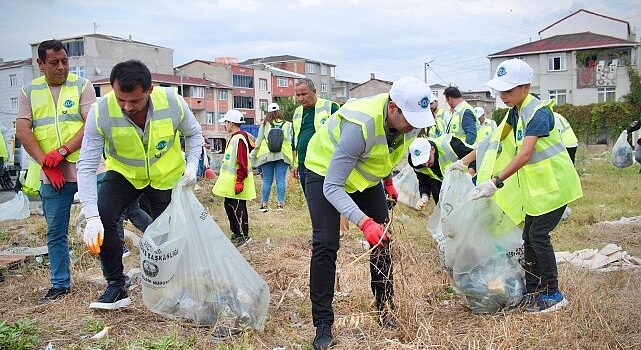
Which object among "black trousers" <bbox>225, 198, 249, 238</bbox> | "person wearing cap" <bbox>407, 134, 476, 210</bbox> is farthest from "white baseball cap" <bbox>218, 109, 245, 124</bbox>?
"person wearing cap" <bbox>407, 134, 476, 210</bbox>

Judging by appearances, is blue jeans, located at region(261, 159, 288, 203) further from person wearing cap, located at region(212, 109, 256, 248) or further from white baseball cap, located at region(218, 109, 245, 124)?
person wearing cap, located at region(212, 109, 256, 248)

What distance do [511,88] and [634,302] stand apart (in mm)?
1264

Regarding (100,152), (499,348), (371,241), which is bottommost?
(499,348)

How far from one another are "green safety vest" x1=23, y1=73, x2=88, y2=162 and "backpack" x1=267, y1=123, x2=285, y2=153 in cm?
372

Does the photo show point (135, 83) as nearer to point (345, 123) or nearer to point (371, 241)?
point (345, 123)

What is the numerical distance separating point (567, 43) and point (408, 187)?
3061cm

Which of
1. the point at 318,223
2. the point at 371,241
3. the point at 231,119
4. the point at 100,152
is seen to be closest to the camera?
the point at 371,241

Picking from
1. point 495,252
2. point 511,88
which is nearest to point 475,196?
point 495,252

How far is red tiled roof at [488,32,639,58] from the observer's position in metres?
31.6

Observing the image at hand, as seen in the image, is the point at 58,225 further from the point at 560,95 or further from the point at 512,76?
the point at 560,95

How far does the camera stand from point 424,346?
2465 mm

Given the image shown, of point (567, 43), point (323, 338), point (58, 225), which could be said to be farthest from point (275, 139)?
point (567, 43)

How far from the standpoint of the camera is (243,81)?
46.5m

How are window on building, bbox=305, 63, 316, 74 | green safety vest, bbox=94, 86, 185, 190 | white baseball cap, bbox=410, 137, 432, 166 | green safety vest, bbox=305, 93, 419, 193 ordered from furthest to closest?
window on building, bbox=305, 63, 316, 74 < white baseball cap, bbox=410, 137, 432, 166 < green safety vest, bbox=94, 86, 185, 190 < green safety vest, bbox=305, 93, 419, 193
